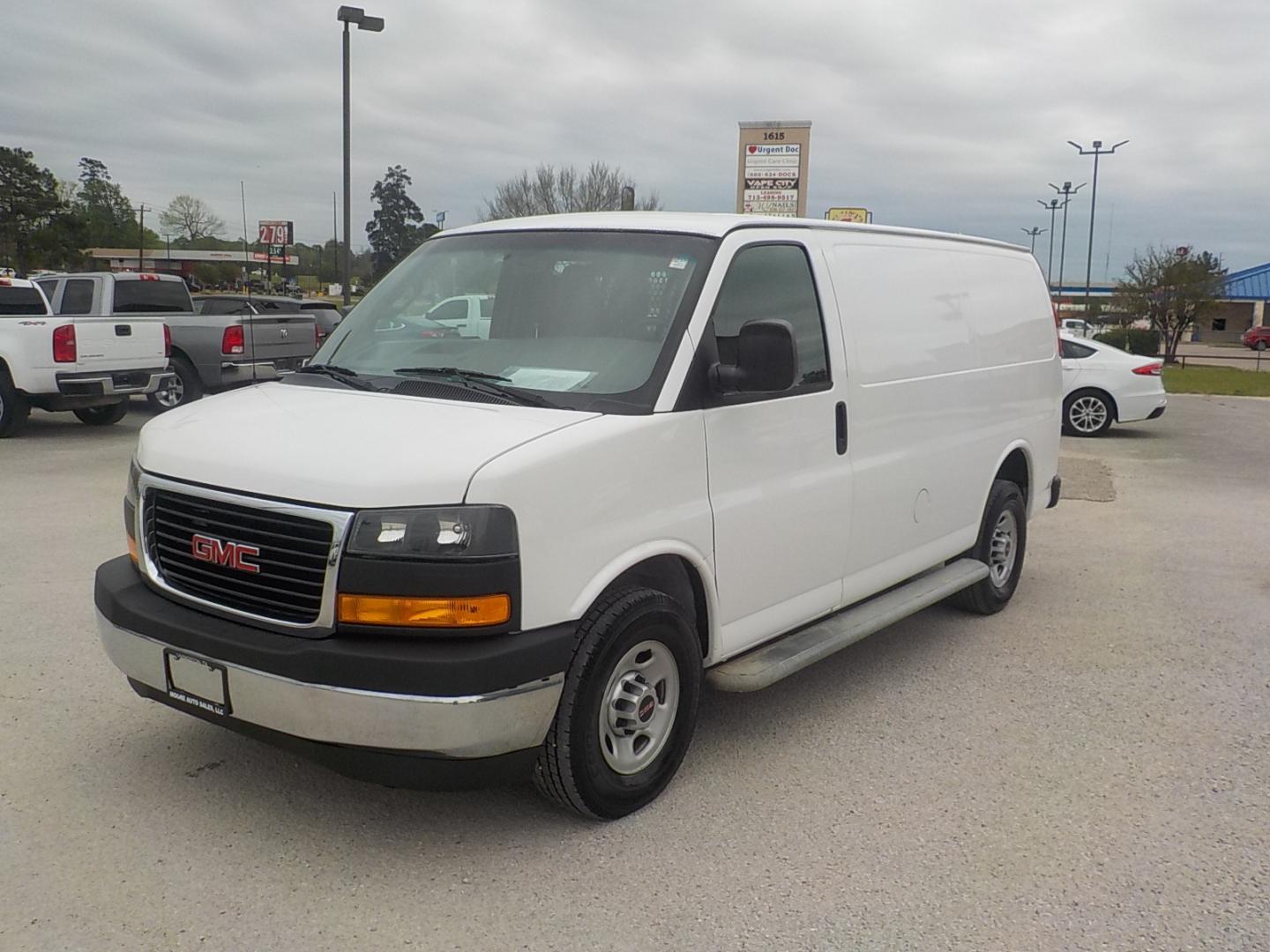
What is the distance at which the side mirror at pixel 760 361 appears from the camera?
395cm

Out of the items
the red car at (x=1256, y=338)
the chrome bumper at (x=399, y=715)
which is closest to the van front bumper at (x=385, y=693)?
the chrome bumper at (x=399, y=715)

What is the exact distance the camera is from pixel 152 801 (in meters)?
3.90

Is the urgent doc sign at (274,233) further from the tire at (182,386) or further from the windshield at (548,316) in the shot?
the windshield at (548,316)

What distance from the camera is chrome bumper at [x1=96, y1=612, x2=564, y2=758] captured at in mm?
3217

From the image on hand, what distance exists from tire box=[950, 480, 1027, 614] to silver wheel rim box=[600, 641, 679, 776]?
2.80 metres

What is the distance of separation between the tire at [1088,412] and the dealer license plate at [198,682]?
14.3m

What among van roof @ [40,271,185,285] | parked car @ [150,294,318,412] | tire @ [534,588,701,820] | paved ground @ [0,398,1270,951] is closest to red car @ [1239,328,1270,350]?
parked car @ [150,294,318,412]

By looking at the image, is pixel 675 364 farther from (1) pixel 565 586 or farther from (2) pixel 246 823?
(2) pixel 246 823

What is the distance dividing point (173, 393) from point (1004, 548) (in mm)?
12282

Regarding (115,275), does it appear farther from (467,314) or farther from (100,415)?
(467,314)

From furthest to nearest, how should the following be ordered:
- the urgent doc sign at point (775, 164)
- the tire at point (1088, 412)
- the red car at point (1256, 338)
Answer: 1. the red car at point (1256, 338)
2. the urgent doc sign at point (775, 164)
3. the tire at point (1088, 412)

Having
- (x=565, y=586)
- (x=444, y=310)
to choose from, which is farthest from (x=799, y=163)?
(x=565, y=586)

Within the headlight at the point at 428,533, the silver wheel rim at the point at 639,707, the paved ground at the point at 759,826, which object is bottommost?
the paved ground at the point at 759,826

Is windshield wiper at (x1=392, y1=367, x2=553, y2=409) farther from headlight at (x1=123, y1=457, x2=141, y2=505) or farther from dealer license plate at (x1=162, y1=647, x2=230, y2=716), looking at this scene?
dealer license plate at (x1=162, y1=647, x2=230, y2=716)
